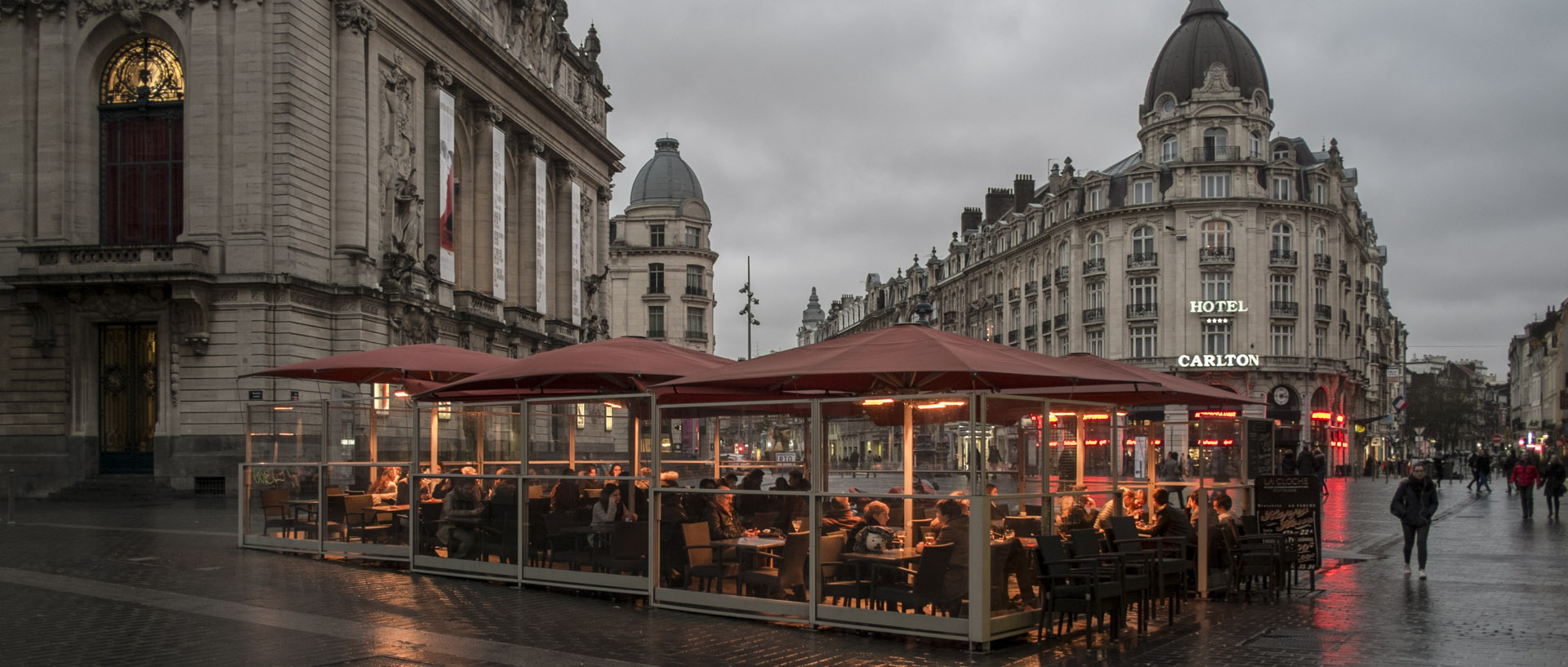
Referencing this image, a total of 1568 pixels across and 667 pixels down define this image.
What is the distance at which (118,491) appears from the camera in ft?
118

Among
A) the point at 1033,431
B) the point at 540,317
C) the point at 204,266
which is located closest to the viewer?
the point at 1033,431

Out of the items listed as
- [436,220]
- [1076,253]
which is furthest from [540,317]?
[1076,253]

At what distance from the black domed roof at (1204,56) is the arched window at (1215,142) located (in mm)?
2695

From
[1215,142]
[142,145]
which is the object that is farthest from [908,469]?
[1215,142]

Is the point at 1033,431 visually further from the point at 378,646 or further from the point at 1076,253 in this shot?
the point at 1076,253

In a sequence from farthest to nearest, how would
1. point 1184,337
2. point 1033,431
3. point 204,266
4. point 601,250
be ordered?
1. point 1184,337
2. point 601,250
3. point 204,266
4. point 1033,431

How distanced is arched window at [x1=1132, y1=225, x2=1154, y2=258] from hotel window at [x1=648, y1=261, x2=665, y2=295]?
123 feet

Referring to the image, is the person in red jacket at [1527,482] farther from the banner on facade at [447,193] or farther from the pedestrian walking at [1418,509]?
the banner on facade at [447,193]

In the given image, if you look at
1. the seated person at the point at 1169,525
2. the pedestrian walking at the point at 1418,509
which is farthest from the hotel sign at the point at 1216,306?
the seated person at the point at 1169,525

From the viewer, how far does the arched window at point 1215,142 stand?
3076 inches

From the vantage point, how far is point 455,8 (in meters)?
46.9

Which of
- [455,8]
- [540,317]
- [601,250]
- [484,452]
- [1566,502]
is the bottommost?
[1566,502]

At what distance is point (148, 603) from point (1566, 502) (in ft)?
154

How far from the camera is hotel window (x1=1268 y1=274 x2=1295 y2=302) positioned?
77.8 m
